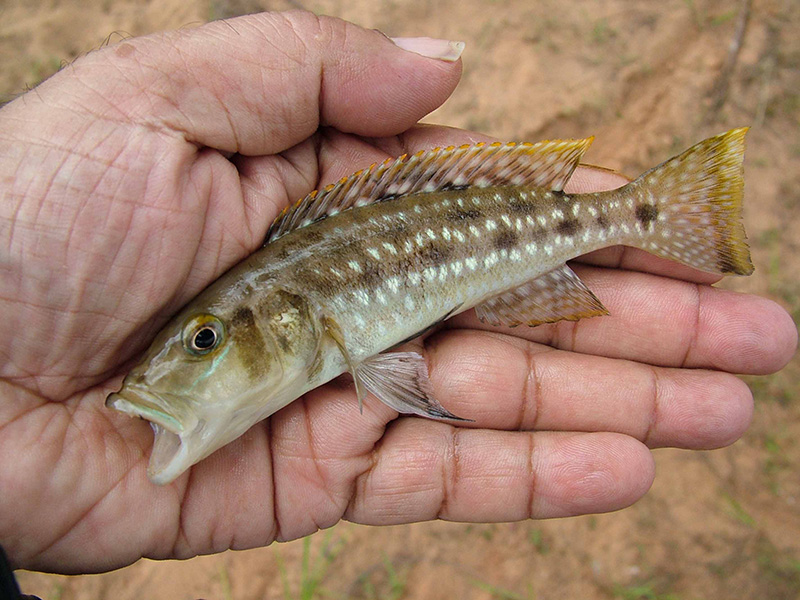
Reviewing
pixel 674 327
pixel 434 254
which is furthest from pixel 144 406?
pixel 674 327

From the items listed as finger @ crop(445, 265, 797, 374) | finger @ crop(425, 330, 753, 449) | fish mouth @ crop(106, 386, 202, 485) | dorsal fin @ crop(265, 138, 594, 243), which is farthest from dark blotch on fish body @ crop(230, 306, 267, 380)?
finger @ crop(445, 265, 797, 374)

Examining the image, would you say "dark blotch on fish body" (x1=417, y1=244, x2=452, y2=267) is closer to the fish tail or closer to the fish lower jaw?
the fish tail

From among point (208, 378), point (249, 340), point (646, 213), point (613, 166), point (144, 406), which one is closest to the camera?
point (144, 406)

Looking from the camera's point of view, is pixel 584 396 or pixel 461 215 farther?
pixel 584 396

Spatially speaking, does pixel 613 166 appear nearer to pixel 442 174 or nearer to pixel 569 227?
pixel 569 227

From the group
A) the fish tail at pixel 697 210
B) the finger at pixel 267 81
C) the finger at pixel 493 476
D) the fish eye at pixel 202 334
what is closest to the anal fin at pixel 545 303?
the fish tail at pixel 697 210

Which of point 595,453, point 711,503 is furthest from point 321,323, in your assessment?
point 711,503

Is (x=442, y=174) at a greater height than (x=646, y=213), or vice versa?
(x=442, y=174)
